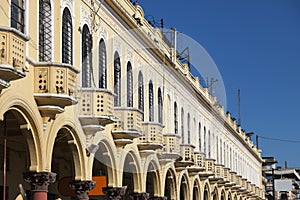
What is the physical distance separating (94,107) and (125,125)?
11.7ft

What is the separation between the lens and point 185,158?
33.5m

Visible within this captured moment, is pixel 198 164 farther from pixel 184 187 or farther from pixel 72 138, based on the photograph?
pixel 72 138

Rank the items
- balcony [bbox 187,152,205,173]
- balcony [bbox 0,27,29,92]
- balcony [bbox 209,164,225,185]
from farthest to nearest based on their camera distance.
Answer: balcony [bbox 209,164,225,185], balcony [bbox 187,152,205,173], balcony [bbox 0,27,29,92]

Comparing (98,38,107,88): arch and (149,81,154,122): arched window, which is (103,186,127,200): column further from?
(149,81,154,122): arched window

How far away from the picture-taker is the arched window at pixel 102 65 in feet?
77.9

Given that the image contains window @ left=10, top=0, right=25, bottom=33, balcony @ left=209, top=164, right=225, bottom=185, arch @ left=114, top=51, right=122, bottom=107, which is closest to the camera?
window @ left=10, top=0, right=25, bottom=33

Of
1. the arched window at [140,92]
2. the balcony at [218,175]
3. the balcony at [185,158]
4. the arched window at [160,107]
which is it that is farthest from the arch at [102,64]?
the balcony at [218,175]

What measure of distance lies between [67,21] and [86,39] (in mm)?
1783

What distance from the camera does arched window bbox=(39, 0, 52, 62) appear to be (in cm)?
1927

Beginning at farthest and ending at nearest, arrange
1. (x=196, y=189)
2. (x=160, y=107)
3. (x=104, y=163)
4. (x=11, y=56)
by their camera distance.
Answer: (x=196, y=189), (x=160, y=107), (x=104, y=163), (x=11, y=56)

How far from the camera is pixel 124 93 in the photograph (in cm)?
2611

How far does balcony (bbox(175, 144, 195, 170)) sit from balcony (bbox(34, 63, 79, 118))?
15127mm

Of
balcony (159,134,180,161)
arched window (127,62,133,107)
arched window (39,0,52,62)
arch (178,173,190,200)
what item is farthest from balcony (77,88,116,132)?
arch (178,173,190,200)

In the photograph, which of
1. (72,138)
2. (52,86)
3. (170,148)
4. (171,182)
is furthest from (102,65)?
(171,182)
